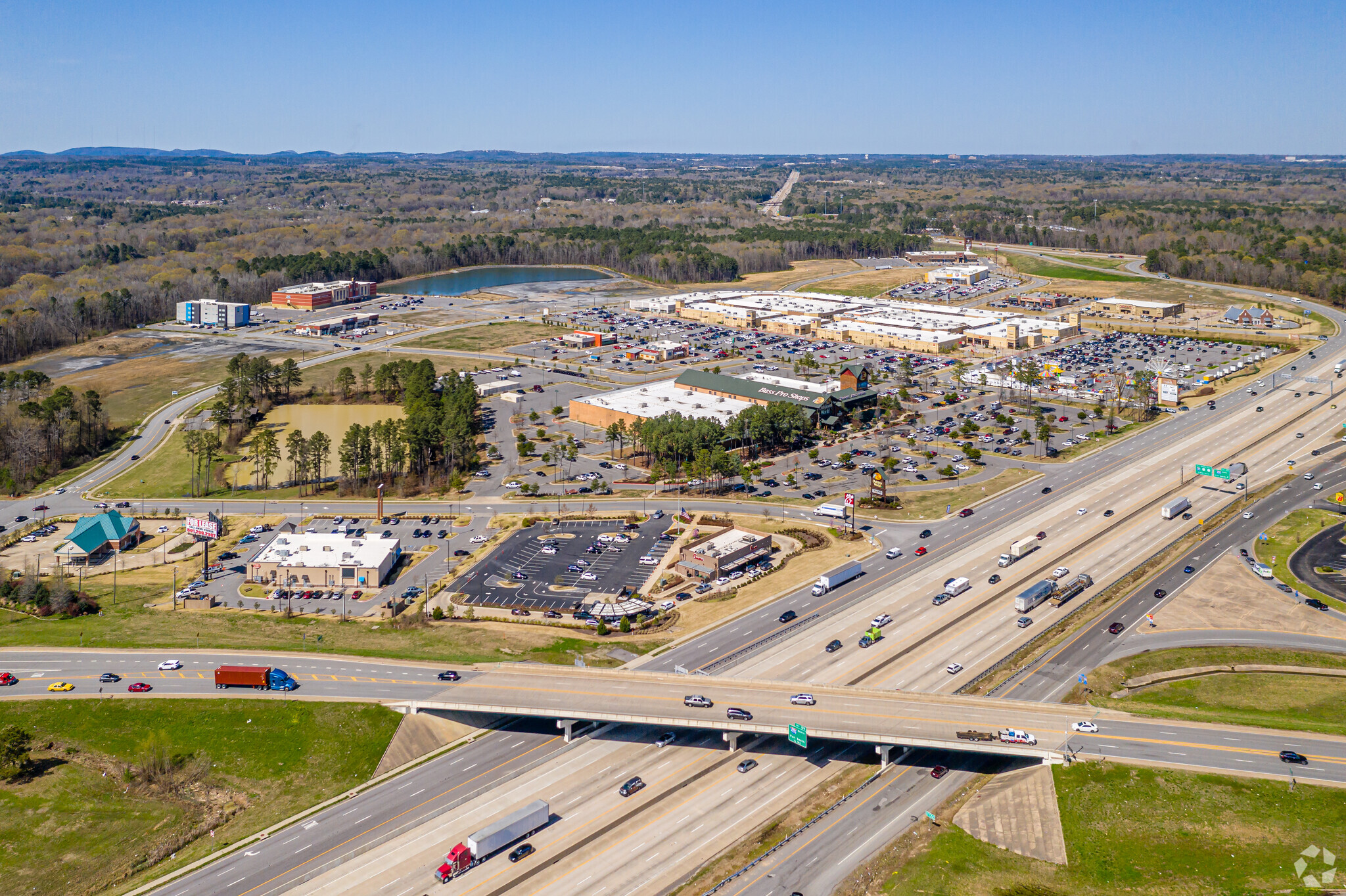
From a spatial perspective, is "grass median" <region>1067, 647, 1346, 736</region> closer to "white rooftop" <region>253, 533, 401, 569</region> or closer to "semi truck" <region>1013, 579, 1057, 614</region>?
"semi truck" <region>1013, 579, 1057, 614</region>

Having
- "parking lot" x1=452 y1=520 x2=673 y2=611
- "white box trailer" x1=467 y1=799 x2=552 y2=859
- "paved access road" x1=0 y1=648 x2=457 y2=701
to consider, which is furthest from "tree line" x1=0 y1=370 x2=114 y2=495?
"white box trailer" x1=467 y1=799 x2=552 y2=859

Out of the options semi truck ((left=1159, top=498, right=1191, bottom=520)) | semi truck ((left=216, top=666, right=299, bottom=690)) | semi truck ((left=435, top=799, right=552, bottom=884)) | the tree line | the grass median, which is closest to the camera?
semi truck ((left=435, top=799, right=552, bottom=884))

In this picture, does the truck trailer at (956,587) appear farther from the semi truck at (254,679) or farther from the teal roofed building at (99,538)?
the teal roofed building at (99,538)

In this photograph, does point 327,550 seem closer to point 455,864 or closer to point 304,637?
point 304,637

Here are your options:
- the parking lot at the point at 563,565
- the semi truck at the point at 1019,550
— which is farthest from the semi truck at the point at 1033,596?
the parking lot at the point at 563,565

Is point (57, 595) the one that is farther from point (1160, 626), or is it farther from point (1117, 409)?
point (1117, 409)
